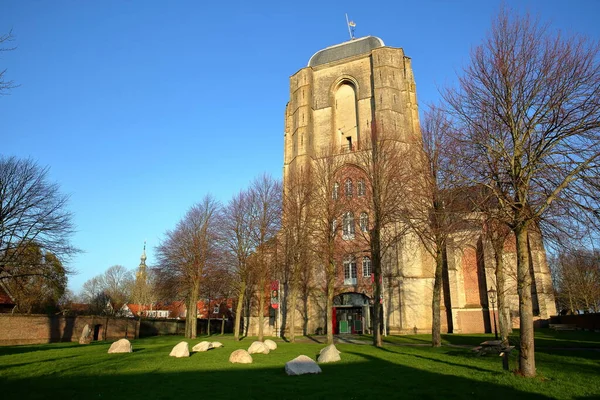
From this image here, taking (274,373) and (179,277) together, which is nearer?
(274,373)

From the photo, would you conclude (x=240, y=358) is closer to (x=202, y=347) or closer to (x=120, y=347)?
(x=202, y=347)

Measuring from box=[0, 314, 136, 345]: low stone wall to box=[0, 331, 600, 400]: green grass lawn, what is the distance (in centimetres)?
1751

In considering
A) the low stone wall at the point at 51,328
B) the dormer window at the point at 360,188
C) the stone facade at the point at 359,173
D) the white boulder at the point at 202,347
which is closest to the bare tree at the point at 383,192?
the dormer window at the point at 360,188

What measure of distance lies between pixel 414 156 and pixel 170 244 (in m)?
23.7

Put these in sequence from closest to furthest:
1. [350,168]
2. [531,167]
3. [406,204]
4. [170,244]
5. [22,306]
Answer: [531,167], [406,204], [350,168], [170,244], [22,306]

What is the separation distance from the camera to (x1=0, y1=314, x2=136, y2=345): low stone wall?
94.8 ft

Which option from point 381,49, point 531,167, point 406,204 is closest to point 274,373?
point 531,167

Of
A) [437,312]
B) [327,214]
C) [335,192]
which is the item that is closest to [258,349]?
[437,312]

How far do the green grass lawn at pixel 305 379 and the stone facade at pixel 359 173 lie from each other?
13.2 meters

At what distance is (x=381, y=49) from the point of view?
36.9 m

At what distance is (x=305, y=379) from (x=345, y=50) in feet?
121

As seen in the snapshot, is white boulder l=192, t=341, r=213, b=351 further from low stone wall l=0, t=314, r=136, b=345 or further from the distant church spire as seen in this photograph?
the distant church spire

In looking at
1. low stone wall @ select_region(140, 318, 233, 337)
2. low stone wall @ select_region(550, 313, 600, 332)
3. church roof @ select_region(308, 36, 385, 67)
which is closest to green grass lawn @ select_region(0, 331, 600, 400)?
low stone wall @ select_region(550, 313, 600, 332)

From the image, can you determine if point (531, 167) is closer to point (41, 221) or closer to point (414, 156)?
point (414, 156)
